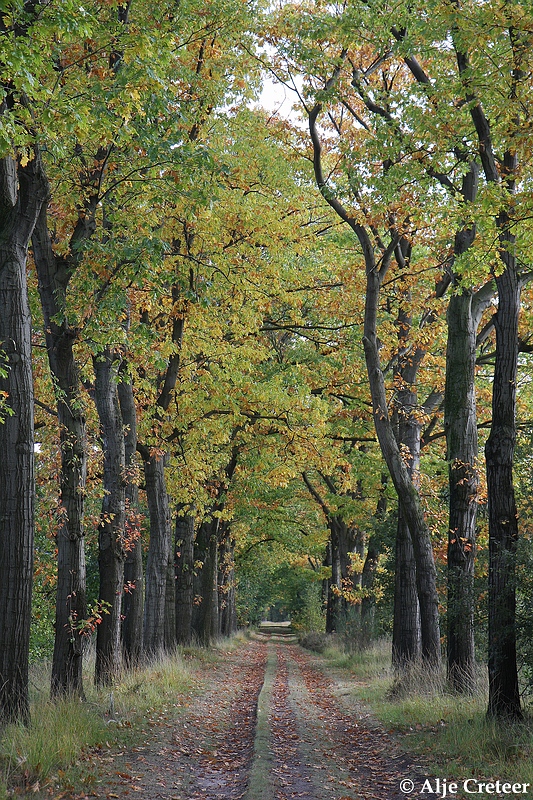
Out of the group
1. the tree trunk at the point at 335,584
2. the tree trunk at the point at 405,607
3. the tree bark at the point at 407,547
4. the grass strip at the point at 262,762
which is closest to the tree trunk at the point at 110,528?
the grass strip at the point at 262,762

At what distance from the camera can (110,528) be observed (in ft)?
42.8

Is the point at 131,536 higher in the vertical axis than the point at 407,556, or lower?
higher

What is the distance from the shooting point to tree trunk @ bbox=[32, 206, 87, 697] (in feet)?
33.2

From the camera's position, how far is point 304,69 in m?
12.7

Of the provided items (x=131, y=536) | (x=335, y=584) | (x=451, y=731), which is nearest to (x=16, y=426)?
(x=131, y=536)

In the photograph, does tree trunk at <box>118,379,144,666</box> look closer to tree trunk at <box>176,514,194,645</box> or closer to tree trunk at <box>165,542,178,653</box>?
tree trunk at <box>165,542,178,653</box>

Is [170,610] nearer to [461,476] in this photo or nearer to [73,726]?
[461,476]

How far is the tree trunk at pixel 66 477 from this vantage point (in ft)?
33.2

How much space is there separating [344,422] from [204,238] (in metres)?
7.87

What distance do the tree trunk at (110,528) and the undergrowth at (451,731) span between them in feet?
16.3

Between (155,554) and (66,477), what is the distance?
23.3ft

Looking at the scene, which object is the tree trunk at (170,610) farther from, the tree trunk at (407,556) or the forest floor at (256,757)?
the tree trunk at (407,556)

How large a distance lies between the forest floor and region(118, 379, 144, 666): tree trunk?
5.80 feet

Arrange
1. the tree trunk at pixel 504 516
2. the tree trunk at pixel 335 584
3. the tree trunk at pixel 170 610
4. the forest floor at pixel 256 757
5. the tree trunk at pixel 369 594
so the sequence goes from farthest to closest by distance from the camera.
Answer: the tree trunk at pixel 335 584 < the tree trunk at pixel 369 594 < the tree trunk at pixel 170 610 < the tree trunk at pixel 504 516 < the forest floor at pixel 256 757
